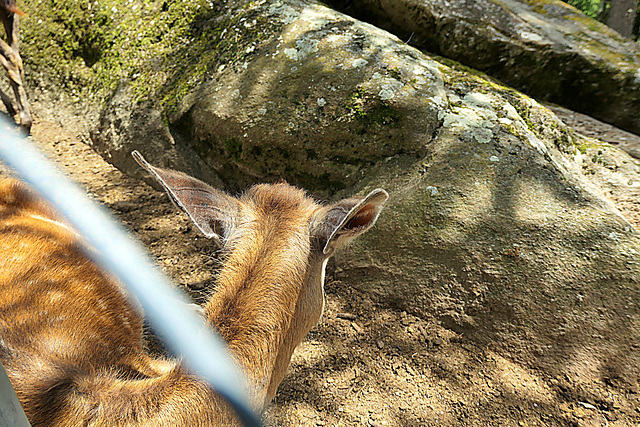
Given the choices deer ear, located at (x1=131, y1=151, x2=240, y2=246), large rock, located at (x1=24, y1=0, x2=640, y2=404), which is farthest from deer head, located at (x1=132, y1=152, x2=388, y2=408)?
large rock, located at (x1=24, y1=0, x2=640, y2=404)

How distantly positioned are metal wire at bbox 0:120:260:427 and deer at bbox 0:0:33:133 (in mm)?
236

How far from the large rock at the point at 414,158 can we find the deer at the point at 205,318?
1293 mm

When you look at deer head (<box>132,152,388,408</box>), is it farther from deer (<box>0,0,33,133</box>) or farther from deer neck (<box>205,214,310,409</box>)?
deer (<box>0,0,33,133</box>)

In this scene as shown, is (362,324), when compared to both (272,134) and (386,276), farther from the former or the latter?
(272,134)

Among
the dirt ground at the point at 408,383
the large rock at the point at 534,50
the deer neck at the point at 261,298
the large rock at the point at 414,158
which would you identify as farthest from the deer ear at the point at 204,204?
the large rock at the point at 534,50

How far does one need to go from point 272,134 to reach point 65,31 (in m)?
3.17

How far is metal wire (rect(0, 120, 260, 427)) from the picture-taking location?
57.4 inches

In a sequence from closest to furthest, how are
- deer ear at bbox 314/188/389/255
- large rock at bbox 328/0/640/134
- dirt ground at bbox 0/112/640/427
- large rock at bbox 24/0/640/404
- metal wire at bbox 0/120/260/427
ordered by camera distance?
metal wire at bbox 0/120/260/427
deer ear at bbox 314/188/389/255
dirt ground at bbox 0/112/640/427
large rock at bbox 24/0/640/404
large rock at bbox 328/0/640/134

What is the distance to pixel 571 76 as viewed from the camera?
13.5ft

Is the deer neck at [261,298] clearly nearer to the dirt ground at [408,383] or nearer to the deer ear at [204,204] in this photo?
the deer ear at [204,204]

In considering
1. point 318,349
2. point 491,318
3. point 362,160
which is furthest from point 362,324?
point 362,160

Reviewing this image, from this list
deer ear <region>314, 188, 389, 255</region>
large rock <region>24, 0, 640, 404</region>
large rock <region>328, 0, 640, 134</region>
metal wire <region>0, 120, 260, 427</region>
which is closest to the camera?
metal wire <region>0, 120, 260, 427</region>

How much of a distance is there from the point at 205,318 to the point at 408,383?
5.20 ft

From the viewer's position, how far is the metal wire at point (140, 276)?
1.46m
